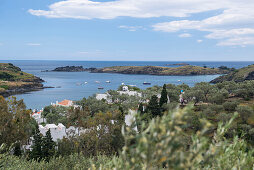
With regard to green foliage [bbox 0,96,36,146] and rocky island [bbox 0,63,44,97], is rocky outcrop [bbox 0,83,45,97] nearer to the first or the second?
rocky island [bbox 0,63,44,97]

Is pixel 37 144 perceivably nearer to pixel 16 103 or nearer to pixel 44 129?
pixel 16 103

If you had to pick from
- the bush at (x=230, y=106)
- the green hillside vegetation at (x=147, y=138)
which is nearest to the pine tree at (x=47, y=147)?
the green hillside vegetation at (x=147, y=138)

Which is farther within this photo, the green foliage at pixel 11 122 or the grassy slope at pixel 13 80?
the grassy slope at pixel 13 80

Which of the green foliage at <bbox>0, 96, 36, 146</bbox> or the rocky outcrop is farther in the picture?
the rocky outcrop

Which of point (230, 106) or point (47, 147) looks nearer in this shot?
point (47, 147)

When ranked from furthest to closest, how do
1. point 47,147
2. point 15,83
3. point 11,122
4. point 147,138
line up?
point 15,83 → point 47,147 → point 11,122 → point 147,138

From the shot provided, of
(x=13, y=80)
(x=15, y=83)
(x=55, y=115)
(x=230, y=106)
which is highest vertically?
(x=230, y=106)

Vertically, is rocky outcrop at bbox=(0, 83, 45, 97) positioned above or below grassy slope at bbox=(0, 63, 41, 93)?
below

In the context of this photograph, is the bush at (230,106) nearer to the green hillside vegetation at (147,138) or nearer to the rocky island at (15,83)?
the green hillside vegetation at (147,138)

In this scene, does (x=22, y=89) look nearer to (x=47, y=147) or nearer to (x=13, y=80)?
(x=13, y=80)

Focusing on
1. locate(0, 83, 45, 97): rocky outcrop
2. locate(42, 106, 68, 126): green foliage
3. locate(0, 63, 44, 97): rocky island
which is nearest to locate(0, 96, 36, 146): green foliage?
locate(42, 106, 68, 126): green foliage

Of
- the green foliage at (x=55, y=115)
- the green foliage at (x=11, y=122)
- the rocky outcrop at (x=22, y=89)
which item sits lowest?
the rocky outcrop at (x=22, y=89)

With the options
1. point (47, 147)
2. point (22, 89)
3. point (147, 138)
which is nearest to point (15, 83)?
point (22, 89)

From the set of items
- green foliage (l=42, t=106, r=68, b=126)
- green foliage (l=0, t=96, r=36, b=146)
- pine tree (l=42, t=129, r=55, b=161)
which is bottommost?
green foliage (l=42, t=106, r=68, b=126)
